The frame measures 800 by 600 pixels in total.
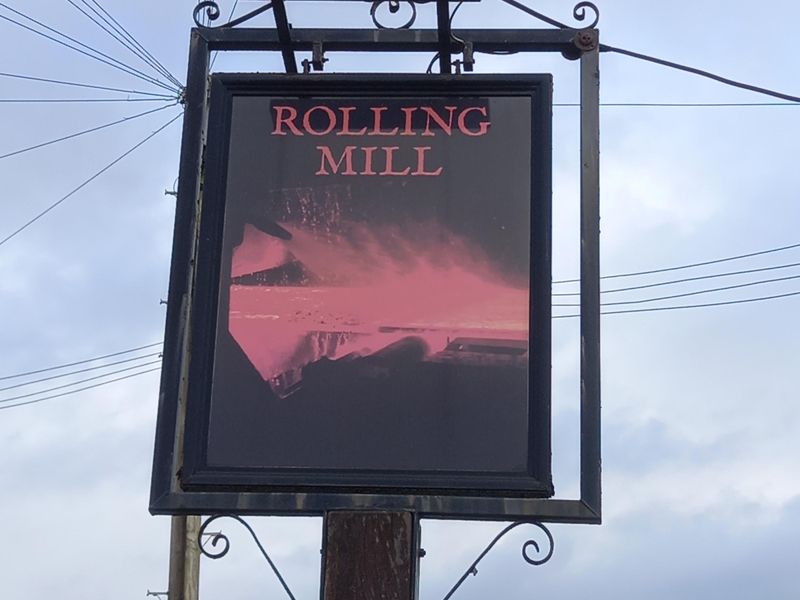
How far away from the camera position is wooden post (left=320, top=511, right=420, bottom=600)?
182 inches

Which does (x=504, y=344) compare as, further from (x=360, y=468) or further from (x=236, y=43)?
(x=236, y=43)

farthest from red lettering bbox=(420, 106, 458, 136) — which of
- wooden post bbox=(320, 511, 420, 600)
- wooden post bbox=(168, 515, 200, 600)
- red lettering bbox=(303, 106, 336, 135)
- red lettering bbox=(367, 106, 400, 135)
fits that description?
wooden post bbox=(168, 515, 200, 600)

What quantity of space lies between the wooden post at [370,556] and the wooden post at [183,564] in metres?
7.05

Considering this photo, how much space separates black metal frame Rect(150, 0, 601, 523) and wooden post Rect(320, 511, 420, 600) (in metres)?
0.06

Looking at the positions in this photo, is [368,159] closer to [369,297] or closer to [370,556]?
[369,297]

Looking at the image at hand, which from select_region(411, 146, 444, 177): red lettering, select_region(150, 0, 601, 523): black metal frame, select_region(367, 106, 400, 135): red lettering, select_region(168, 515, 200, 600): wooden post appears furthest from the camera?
select_region(168, 515, 200, 600): wooden post

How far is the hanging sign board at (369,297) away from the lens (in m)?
4.86

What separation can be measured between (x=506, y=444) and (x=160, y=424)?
129cm

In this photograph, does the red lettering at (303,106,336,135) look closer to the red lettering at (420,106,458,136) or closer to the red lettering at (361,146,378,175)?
the red lettering at (361,146,378,175)

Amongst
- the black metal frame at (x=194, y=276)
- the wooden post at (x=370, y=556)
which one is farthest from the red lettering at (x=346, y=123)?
the wooden post at (x=370, y=556)

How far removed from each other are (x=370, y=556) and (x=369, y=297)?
3.27 ft

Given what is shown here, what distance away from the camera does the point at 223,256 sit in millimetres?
5250

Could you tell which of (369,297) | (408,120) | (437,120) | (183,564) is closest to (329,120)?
(408,120)

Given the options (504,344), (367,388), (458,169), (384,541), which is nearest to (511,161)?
(458,169)
